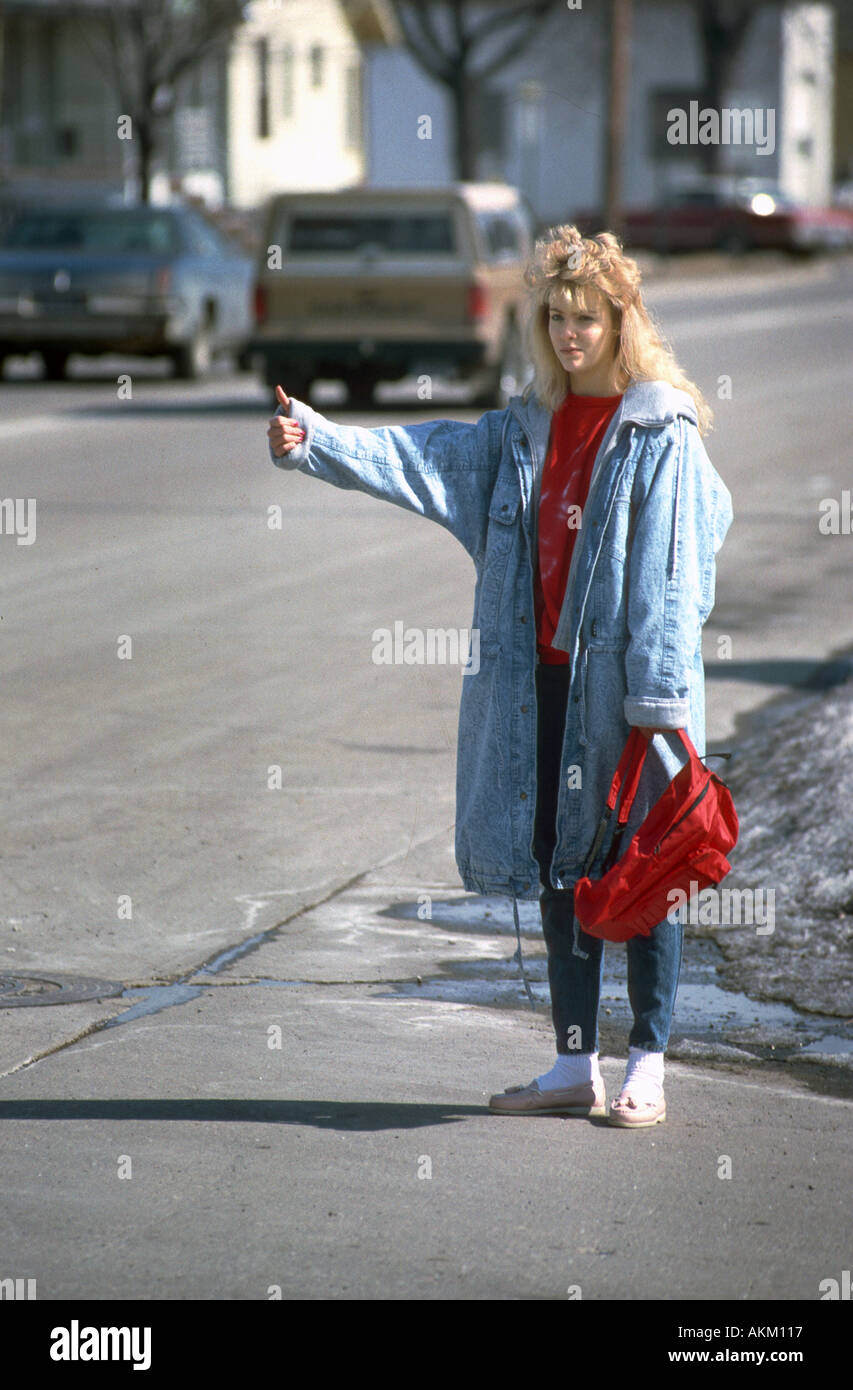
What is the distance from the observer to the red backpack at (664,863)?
4.16 m

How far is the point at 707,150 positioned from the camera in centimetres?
6519

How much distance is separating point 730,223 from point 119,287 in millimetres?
36616

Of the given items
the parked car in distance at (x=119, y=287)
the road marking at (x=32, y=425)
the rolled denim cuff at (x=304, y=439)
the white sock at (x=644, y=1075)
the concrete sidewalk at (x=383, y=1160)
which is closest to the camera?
the concrete sidewalk at (x=383, y=1160)

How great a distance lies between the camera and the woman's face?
4246 mm

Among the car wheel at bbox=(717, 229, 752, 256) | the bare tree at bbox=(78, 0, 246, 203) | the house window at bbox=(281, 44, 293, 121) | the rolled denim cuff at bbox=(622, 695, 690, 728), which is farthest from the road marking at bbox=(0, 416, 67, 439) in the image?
the car wheel at bbox=(717, 229, 752, 256)

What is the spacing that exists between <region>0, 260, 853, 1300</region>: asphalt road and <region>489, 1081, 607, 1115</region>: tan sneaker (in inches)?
2.3

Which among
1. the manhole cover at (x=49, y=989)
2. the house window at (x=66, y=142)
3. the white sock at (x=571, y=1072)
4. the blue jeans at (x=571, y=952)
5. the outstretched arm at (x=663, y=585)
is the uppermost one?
the house window at (x=66, y=142)

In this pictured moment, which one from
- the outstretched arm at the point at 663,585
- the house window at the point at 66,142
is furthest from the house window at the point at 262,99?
the outstretched arm at the point at 663,585

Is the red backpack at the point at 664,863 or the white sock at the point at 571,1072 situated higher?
the red backpack at the point at 664,863

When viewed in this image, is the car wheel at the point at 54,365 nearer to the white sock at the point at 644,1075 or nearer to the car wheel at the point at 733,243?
the white sock at the point at 644,1075

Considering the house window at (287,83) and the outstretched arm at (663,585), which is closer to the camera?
the outstretched arm at (663,585)

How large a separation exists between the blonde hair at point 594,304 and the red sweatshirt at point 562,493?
0.05 m

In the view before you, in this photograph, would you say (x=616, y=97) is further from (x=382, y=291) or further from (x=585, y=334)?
(x=585, y=334)

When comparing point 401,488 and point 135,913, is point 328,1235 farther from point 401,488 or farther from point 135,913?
point 135,913
